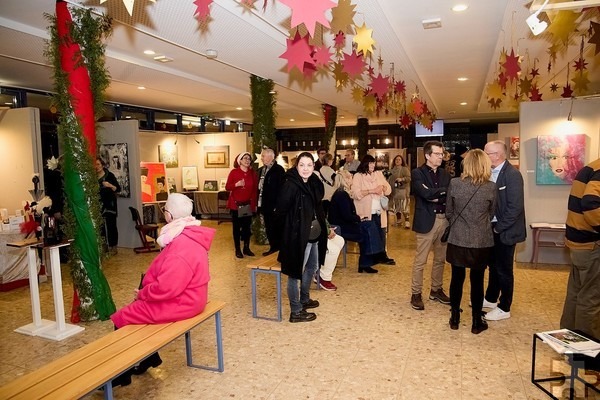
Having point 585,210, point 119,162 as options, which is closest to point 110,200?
point 119,162

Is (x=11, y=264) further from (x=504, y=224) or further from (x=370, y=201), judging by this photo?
(x=504, y=224)

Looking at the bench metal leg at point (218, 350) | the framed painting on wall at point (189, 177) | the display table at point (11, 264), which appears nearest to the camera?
the bench metal leg at point (218, 350)

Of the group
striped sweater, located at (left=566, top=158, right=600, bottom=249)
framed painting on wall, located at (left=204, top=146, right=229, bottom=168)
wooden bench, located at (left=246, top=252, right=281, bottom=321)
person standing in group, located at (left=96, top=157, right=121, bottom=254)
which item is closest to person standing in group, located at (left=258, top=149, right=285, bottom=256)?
wooden bench, located at (left=246, top=252, right=281, bottom=321)

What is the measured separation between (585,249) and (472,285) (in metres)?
0.95

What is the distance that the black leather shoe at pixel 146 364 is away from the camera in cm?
324

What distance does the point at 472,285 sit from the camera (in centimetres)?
374

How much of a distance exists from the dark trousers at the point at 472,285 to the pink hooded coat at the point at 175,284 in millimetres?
2326

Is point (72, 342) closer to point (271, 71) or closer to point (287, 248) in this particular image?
point (287, 248)

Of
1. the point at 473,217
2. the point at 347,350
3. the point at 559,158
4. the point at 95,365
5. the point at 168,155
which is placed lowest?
the point at 347,350

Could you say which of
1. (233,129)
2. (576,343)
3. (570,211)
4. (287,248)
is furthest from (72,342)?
(233,129)

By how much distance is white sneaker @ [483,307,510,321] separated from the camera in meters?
4.16

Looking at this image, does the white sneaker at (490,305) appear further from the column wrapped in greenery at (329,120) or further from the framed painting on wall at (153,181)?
the framed painting on wall at (153,181)

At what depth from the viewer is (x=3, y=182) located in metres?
7.24

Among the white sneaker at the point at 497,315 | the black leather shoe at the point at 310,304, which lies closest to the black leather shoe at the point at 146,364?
the black leather shoe at the point at 310,304
